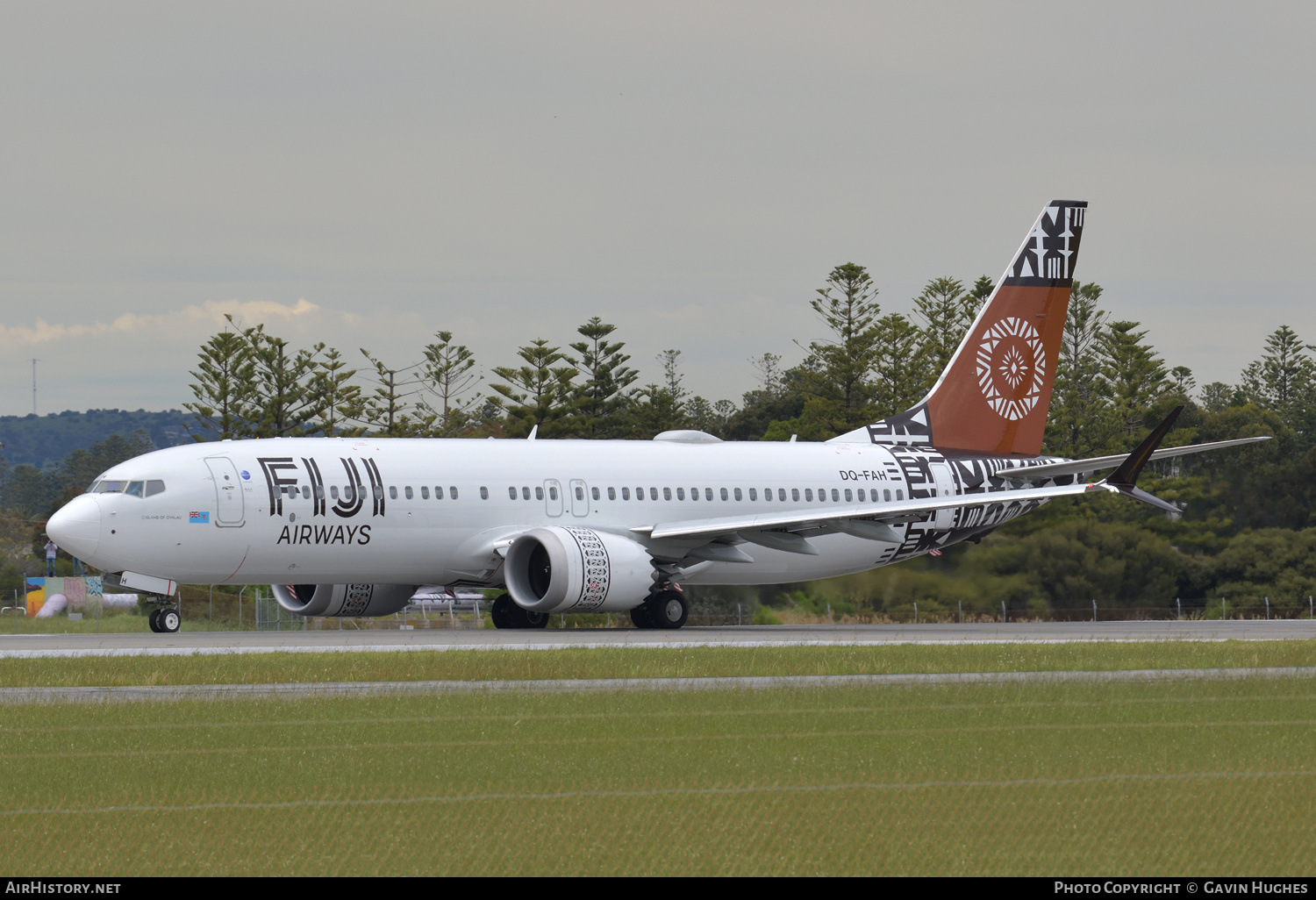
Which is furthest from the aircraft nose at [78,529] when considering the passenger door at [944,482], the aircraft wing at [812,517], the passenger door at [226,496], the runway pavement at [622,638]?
the passenger door at [944,482]

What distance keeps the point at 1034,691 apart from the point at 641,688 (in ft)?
14.0

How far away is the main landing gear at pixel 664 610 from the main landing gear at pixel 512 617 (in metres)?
2.21

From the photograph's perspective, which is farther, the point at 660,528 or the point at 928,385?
the point at 928,385

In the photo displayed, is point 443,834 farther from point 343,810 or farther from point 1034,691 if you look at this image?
point 1034,691

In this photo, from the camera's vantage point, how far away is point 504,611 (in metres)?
34.2

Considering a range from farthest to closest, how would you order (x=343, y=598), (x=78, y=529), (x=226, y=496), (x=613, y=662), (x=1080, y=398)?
(x=1080, y=398) → (x=343, y=598) → (x=226, y=496) → (x=78, y=529) → (x=613, y=662)

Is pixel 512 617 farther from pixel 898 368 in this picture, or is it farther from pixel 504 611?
pixel 898 368

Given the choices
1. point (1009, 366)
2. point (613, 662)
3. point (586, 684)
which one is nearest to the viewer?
point (586, 684)

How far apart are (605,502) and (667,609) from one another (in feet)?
8.33

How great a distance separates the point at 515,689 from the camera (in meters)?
18.3

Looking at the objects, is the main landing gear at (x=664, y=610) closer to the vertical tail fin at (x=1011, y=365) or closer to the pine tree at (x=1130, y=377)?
the vertical tail fin at (x=1011, y=365)

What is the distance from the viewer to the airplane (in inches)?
1160

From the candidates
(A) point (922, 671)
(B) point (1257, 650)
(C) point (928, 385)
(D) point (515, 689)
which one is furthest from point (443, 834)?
(C) point (928, 385)

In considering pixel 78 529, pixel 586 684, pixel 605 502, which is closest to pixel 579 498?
pixel 605 502
